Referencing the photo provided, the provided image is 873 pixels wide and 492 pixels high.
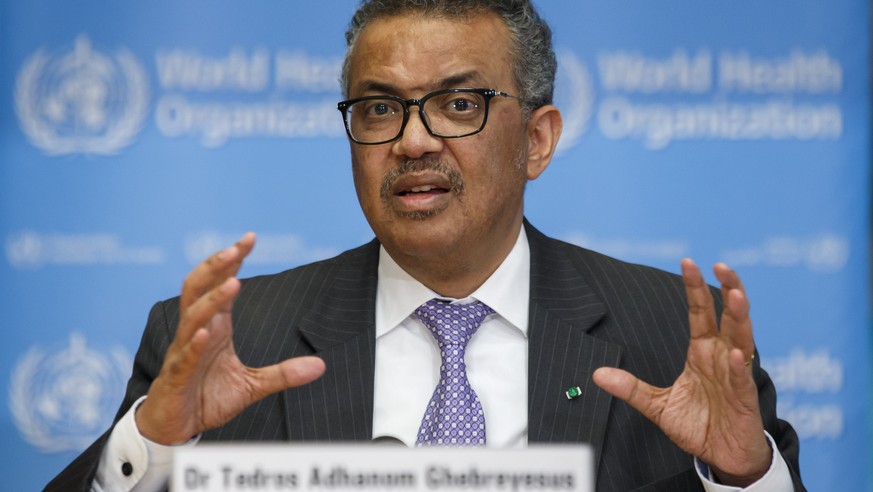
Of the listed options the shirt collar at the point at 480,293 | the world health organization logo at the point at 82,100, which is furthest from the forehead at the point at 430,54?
the world health organization logo at the point at 82,100

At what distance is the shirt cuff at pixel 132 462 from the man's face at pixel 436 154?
0.68 meters

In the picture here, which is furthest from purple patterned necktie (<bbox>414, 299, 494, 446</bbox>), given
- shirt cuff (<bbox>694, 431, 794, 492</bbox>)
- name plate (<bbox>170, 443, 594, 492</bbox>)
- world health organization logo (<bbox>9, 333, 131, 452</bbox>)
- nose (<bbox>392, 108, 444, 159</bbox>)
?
world health organization logo (<bbox>9, 333, 131, 452</bbox>)

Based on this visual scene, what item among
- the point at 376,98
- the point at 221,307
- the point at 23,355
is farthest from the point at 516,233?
the point at 23,355

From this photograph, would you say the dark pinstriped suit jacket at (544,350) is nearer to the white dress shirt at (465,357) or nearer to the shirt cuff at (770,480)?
the white dress shirt at (465,357)

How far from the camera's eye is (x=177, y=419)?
1.97 metres

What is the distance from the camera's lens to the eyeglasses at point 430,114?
7.90 ft

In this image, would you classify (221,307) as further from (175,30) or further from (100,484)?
(175,30)

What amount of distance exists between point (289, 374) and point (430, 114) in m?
0.75

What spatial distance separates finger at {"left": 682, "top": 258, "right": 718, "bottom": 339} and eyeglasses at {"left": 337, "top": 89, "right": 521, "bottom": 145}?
2.26ft

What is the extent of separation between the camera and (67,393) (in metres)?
3.53

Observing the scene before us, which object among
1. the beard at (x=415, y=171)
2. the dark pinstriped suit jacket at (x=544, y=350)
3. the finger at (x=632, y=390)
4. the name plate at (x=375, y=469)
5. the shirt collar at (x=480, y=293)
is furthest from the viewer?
the shirt collar at (x=480, y=293)

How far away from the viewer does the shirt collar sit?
248cm

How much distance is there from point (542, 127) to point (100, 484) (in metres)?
1.34

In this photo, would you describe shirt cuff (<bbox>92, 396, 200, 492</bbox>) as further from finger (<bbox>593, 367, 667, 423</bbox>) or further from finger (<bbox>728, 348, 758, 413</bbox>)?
finger (<bbox>728, 348, 758, 413</bbox>)
